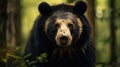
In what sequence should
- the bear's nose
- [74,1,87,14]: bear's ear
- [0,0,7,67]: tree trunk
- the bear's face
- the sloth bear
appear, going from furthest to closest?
[74,1,87,14]: bear's ear, the sloth bear, the bear's face, the bear's nose, [0,0,7,67]: tree trunk

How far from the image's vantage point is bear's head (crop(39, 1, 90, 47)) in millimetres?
9164

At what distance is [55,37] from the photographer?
9.41m

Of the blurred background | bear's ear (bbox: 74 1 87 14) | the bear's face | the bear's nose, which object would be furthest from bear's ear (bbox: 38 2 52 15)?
the bear's nose

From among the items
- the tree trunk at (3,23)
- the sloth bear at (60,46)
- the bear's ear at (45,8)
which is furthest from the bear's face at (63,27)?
the tree trunk at (3,23)

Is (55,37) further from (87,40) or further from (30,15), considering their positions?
(30,15)

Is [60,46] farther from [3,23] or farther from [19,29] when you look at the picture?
[19,29]

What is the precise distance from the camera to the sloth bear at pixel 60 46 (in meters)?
9.71

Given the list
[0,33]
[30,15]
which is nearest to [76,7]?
[0,33]

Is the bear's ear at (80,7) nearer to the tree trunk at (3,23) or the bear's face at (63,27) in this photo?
the bear's face at (63,27)

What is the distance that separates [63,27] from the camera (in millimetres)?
9055

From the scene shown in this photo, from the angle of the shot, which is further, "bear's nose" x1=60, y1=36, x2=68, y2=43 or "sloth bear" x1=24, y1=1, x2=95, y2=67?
"sloth bear" x1=24, y1=1, x2=95, y2=67

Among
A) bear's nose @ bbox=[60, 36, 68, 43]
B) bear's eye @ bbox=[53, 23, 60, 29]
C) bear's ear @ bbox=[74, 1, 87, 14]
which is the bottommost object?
bear's nose @ bbox=[60, 36, 68, 43]

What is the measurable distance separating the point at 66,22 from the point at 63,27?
12.6 inches

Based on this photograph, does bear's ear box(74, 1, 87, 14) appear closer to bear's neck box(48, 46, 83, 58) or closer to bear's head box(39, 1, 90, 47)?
bear's head box(39, 1, 90, 47)
